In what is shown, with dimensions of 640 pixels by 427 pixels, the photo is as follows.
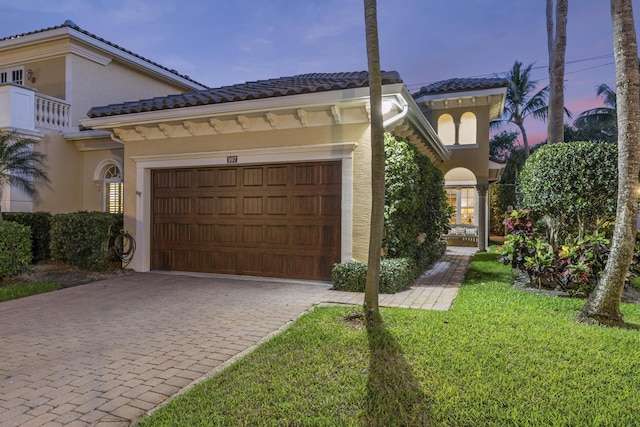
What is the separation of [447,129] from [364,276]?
377 inches

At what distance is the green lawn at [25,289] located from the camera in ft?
21.9

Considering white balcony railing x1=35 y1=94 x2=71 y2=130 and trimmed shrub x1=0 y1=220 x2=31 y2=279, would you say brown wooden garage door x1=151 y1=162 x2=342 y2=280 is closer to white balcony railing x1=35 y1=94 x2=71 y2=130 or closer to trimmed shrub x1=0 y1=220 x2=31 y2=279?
trimmed shrub x1=0 y1=220 x2=31 y2=279

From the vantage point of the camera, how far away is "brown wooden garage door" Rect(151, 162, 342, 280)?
770 centimetres

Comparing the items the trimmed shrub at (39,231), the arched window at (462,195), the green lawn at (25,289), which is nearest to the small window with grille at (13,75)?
the trimmed shrub at (39,231)

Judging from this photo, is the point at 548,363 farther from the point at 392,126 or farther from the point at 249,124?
the point at 249,124

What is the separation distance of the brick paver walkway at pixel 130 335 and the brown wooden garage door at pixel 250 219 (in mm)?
501

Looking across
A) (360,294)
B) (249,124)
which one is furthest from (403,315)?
(249,124)

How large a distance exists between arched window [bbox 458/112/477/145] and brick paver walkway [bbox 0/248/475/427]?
303 inches

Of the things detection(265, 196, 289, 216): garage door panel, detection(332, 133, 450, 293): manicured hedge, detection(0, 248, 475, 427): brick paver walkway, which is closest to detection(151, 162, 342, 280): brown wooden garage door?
detection(265, 196, 289, 216): garage door panel

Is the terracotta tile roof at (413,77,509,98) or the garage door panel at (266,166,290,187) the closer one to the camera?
the garage door panel at (266,166,290,187)

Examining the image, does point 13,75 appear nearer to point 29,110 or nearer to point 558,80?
point 29,110

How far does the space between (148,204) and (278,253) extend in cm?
346

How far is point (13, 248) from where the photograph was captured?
7.73 metres

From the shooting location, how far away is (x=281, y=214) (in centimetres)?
798
